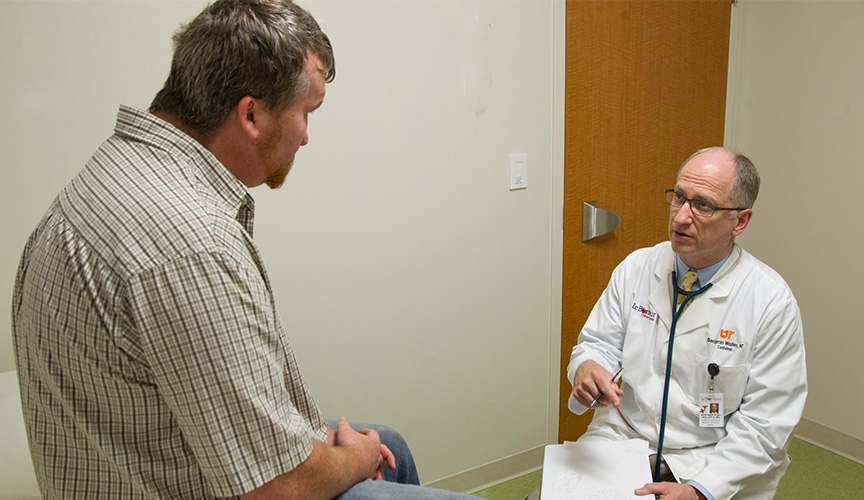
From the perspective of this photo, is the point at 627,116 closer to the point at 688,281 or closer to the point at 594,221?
the point at 594,221

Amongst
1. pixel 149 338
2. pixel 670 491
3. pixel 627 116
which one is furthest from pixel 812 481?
pixel 149 338

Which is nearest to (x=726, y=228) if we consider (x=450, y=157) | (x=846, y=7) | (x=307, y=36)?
(x=450, y=157)

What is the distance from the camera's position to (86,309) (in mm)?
938

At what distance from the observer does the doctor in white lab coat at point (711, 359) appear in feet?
5.07

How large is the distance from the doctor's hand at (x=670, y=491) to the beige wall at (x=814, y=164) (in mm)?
1768

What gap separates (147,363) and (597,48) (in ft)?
6.98

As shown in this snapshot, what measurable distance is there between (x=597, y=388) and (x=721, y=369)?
311 mm

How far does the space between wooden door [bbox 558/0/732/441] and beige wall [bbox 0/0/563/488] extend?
10 centimetres

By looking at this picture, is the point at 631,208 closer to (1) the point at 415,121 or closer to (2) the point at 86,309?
(1) the point at 415,121

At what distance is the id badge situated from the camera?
5.25 ft

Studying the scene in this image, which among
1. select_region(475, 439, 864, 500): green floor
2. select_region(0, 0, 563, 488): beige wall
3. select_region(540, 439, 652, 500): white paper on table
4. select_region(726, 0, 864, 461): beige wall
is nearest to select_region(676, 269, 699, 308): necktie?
select_region(540, 439, 652, 500): white paper on table

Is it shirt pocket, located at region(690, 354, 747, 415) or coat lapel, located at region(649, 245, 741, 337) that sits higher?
coat lapel, located at region(649, 245, 741, 337)

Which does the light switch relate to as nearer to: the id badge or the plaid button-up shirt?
the id badge

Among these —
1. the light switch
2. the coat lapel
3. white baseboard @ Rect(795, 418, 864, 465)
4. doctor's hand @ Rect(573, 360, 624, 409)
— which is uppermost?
the light switch
